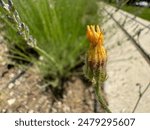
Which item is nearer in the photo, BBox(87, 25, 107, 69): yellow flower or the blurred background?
BBox(87, 25, 107, 69): yellow flower

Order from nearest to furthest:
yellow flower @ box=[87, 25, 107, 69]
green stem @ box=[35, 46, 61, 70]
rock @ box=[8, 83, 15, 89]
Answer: yellow flower @ box=[87, 25, 107, 69]
green stem @ box=[35, 46, 61, 70]
rock @ box=[8, 83, 15, 89]

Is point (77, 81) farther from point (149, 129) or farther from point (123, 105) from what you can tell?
point (149, 129)

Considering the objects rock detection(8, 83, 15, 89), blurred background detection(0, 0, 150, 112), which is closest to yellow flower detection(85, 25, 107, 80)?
blurred background detection(0, 0, 150, 112)

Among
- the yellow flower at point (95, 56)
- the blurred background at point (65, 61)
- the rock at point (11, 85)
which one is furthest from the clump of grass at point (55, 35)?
the yellow flower at point (95, 56)

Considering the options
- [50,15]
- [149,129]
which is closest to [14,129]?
[149,129]

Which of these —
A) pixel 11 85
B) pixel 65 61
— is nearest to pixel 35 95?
pixel 11 85

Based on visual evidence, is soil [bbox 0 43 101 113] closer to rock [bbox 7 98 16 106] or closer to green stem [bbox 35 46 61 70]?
rock [bbox 7 98 16 106]
